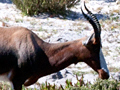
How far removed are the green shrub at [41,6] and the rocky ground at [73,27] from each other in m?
0.29

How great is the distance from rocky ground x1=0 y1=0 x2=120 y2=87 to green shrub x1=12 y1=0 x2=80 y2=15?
291 mm

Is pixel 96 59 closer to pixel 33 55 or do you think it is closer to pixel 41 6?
pixel 33 55

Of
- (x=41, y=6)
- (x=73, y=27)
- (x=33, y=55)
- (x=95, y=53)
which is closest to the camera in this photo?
(x=33, y=55)

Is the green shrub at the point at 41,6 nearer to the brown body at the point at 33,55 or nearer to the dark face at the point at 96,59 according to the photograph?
the brown body at the point at 33,55

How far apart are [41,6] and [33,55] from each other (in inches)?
389

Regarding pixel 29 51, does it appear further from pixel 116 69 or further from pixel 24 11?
pixel 24 11

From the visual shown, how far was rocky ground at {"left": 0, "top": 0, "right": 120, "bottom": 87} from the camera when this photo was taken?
346 inches

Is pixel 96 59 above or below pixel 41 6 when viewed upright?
above

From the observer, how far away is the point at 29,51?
4.94 metres

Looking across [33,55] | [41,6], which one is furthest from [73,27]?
[33,55]

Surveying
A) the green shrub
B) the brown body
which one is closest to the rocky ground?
the green shrub

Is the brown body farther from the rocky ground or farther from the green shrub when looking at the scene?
the green shrub

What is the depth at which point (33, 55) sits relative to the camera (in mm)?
4965

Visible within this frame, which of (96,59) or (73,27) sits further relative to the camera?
(73,27)
